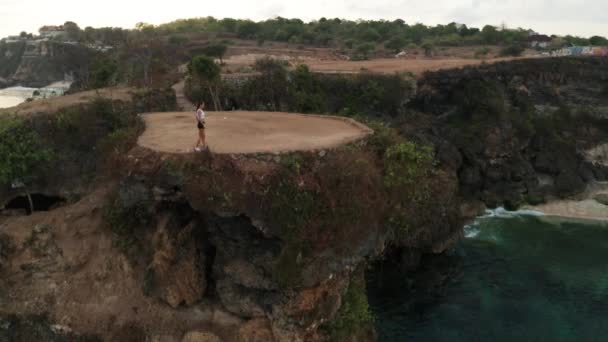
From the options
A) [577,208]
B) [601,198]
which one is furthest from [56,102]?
[601,198]

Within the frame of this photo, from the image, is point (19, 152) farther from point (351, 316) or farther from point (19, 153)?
point (351, 316)

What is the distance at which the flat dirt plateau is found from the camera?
647 inches

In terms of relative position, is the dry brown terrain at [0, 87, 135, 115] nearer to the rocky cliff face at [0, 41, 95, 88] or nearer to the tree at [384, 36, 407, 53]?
the rocky cliff face at [0, 41, 95, 88]

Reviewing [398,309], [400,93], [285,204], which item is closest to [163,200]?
[285,204]

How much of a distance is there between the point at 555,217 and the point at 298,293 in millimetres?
28165

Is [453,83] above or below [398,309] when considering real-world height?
above

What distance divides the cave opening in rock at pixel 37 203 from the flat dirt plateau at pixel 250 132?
17.8 ft

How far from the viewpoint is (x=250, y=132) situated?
746 inches

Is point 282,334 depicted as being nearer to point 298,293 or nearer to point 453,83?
point 298,293

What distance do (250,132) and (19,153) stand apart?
31.9 ft

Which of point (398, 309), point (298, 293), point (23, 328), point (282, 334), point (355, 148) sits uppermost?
point (355, 148)

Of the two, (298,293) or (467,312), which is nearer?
(298,293)

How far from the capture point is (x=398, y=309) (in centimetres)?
2389

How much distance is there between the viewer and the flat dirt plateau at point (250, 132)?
53.9ft
